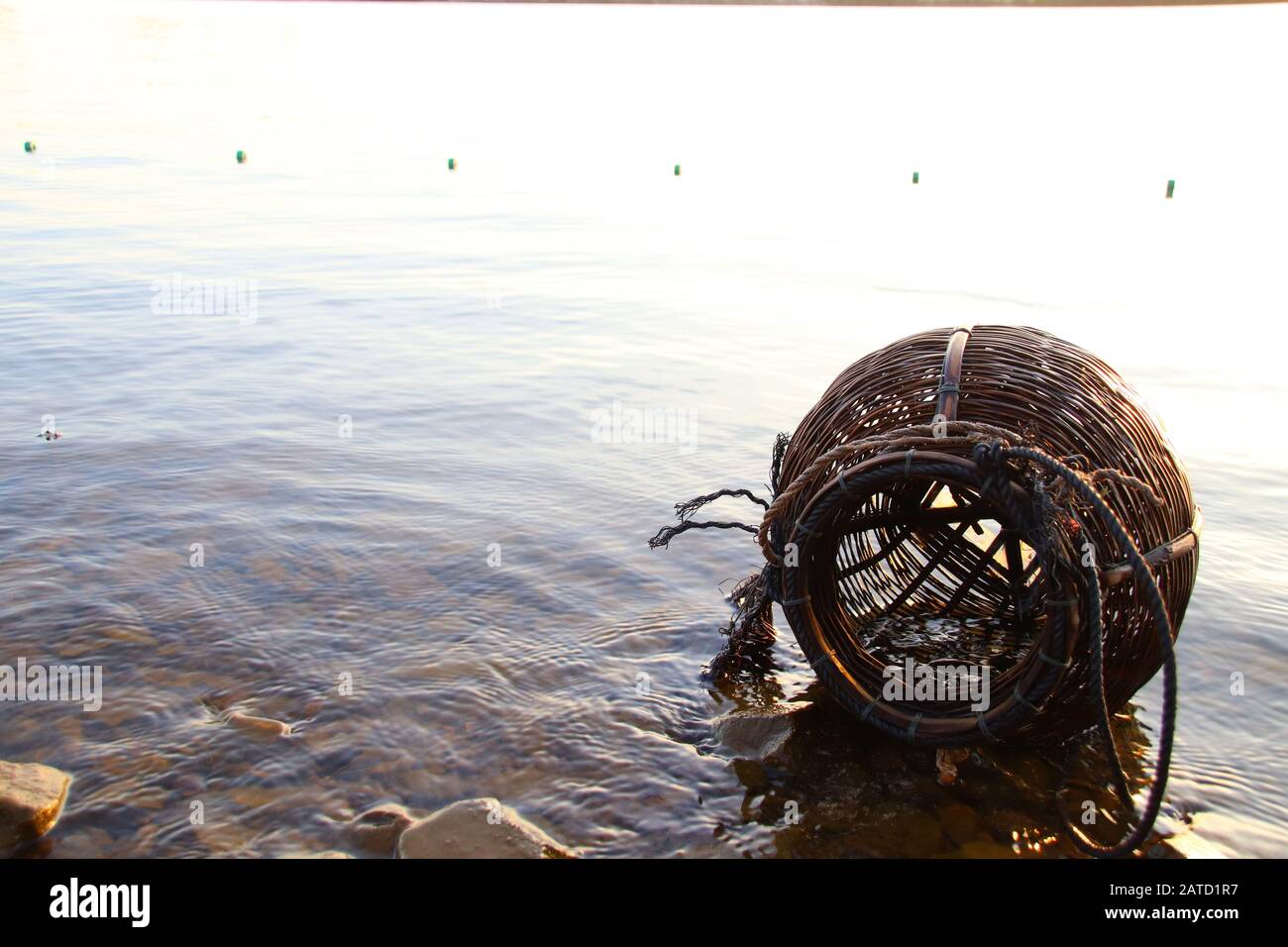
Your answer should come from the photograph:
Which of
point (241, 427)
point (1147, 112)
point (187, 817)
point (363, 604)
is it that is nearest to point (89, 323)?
point (241, 427)

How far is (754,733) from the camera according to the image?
5531 mm

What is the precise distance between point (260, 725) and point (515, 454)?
442 cm

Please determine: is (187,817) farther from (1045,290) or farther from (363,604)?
(1045,290)

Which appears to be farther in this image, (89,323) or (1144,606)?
(89,323)

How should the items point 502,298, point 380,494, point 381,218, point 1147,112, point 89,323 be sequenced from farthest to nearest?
point 1147,112, point 381,218, point 502,298, point 89,323, point 380,494

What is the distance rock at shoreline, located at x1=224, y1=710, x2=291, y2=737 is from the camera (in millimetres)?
5441

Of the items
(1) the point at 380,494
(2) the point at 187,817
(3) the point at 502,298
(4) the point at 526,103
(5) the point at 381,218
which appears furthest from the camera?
(4) the point at 526,103

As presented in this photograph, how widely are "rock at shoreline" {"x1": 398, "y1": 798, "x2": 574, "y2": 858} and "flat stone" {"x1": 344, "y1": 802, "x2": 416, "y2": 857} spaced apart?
2.4 inches

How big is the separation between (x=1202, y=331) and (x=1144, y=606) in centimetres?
1020

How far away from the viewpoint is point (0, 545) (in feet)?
24.0

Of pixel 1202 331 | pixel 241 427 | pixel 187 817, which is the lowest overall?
pixel 187 817

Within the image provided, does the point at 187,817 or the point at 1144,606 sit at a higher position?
the point at 1144,606

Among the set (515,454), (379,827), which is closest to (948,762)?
(379,827)

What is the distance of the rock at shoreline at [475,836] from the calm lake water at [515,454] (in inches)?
7.0
